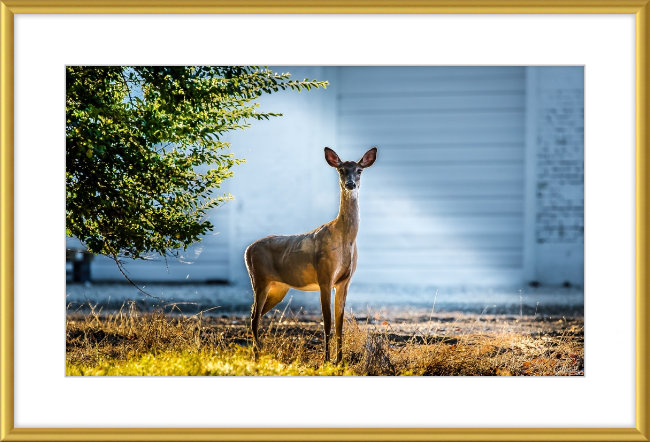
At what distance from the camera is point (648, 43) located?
3.34 m

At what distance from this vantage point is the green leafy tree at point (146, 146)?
13.7 feet

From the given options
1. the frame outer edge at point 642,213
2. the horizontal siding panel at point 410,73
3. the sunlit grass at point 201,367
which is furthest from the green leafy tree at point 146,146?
the frame outer edge at point 642,213

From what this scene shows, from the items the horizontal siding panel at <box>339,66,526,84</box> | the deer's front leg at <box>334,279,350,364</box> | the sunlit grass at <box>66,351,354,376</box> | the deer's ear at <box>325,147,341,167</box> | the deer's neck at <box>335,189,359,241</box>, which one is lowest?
the sunlit grass at <box>66,351,354,376</box>

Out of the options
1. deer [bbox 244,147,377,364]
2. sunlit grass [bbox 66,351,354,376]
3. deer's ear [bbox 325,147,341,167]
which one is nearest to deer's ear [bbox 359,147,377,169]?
deer [bbox 244,147,377,364]

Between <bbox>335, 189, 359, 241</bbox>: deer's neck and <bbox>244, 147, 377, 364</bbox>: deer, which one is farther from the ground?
<bbox>335, 189, 359, 241</bbox>: deer's neck

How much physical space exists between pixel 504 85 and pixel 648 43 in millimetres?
2994

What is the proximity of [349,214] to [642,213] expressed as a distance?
1.70 m

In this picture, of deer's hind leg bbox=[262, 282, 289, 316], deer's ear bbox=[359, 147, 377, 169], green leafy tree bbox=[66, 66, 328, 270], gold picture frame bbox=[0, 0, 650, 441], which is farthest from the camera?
deer's hind leg bbox=[262, 282, 289, 316]

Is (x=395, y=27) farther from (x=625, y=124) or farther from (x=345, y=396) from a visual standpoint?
(x=345, y=396)

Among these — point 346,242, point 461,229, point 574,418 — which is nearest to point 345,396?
point 346,242

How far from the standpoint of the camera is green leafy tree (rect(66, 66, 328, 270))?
4164 mm
